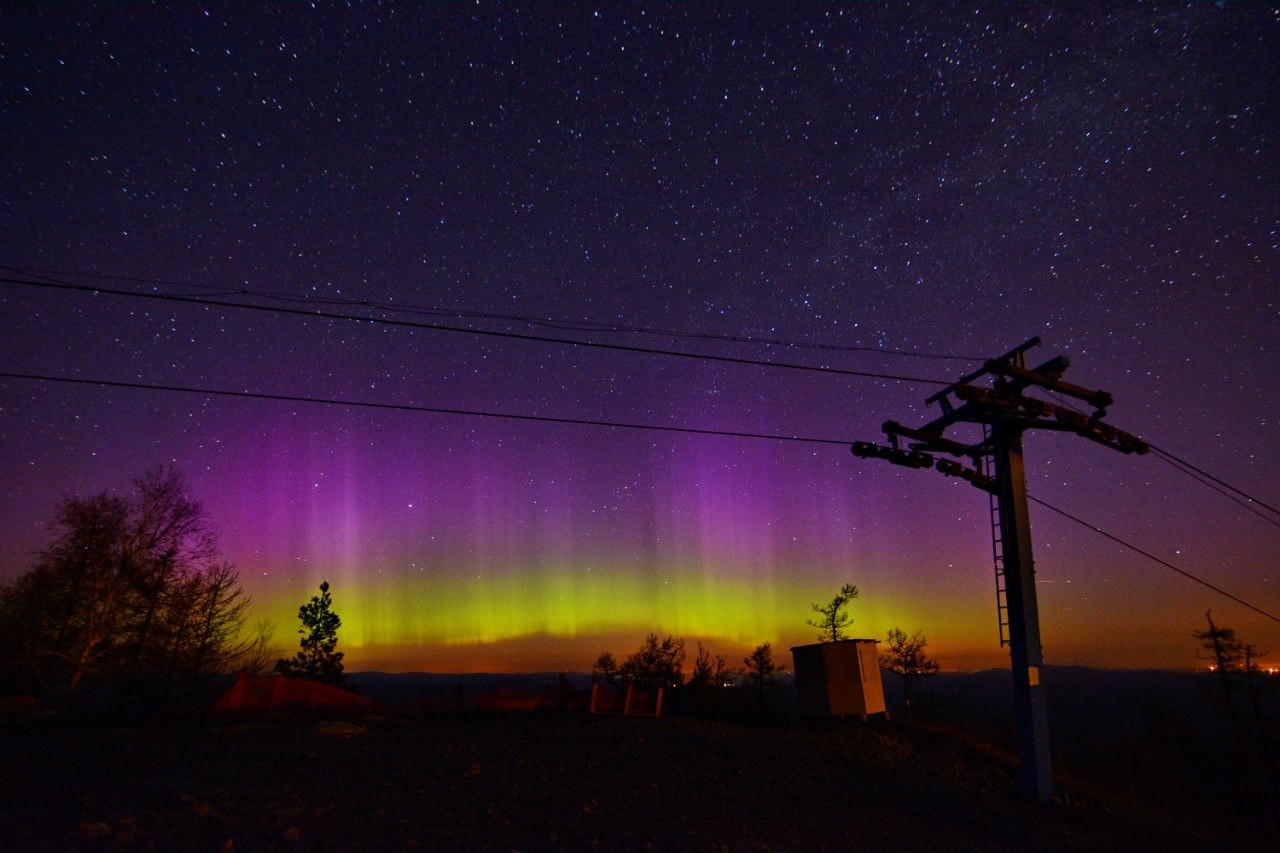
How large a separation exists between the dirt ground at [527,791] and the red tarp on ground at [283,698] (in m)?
1.56

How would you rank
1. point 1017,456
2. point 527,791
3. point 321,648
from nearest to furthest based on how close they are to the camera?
point 527,791
point 1017,456
point 321,648

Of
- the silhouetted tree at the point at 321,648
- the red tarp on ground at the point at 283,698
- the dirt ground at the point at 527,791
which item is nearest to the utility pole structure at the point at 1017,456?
the dirt ground at the point at 527,791

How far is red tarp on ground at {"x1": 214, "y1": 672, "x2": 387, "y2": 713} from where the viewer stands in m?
21.1

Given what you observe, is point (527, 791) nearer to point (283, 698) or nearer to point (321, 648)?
point (283, 698)

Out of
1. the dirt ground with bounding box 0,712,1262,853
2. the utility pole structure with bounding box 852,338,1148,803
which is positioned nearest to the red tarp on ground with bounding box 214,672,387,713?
the dirt ground with bounding box 0,712,1262,853

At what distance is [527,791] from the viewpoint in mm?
12711

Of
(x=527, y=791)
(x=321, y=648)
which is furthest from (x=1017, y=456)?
(x=321, y=648)

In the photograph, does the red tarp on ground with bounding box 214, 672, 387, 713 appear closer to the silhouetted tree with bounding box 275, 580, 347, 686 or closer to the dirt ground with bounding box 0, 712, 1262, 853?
the dirt ground with bounding box 0, 712, 1262, 853

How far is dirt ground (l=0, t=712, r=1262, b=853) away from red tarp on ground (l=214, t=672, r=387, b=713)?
1556mm

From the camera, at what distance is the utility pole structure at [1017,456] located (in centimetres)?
1759

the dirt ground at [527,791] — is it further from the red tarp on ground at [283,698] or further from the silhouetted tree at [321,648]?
the silhouetted tree at [321,648]

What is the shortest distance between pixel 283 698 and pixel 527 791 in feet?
41.7

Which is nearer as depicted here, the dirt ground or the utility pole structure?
the dirt ground

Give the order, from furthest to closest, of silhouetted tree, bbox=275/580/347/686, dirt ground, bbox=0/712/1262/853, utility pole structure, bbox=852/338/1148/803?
silhouetted tree, bbox=275/580/347/686 → utility pole structure, bbox=852/338/1148/803 → dirt ground, bbox=0/712/1262/853
